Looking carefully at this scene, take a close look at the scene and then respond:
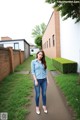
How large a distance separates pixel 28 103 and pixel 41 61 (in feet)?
5.40

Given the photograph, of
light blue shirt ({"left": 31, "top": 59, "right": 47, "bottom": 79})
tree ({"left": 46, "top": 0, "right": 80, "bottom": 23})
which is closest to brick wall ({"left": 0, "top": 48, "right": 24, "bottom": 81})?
tree ({"left": 46, "top": 0, "right": 80, "bottom": 23})

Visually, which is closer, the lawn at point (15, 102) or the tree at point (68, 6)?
the lawn at point (15, 102)

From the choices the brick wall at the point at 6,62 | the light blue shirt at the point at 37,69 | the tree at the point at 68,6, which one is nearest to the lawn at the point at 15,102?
the light blue shirt at the point at 37,69

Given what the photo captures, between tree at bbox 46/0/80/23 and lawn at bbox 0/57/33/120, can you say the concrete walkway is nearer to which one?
lawn at bbox 0/57/33/120

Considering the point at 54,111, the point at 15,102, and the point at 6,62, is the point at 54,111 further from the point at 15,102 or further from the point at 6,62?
the point at 6,62

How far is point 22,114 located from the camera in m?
4.50

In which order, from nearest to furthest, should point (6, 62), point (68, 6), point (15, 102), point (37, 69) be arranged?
point (37, 69) → point (15, 102) → point (68, 6) → point (6, 62)

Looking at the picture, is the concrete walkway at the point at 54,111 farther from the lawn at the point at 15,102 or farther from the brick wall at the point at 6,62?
the brick wall at the point at 6,62

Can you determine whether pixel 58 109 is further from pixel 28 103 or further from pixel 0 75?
pixel 0 75

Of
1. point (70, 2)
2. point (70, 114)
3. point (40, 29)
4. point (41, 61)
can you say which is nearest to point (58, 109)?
point (70, 114)

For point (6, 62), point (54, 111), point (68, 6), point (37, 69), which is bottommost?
point (54, 111)

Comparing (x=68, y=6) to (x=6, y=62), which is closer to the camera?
(x=68, y=6)

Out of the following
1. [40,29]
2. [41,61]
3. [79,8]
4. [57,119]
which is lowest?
[57,119]

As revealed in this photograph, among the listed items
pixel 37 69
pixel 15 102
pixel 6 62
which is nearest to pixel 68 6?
pixel 37 69
